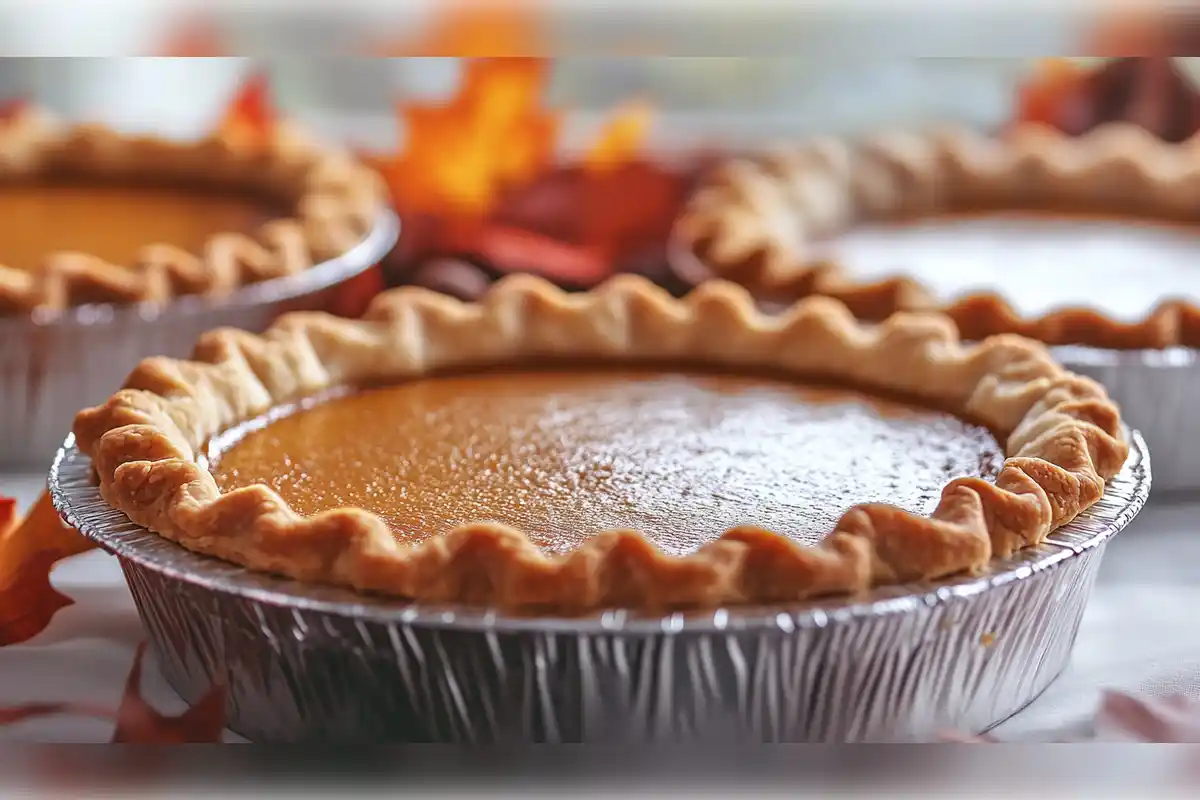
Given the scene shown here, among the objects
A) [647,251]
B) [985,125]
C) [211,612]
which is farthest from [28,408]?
[985,125]

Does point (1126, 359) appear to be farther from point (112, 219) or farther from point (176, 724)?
point (112, 219)

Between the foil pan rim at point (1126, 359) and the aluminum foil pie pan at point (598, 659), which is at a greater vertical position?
the foil pan rim at point (1126, 359)

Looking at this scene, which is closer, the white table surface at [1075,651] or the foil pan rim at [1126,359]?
the white table surface at [1075,651]

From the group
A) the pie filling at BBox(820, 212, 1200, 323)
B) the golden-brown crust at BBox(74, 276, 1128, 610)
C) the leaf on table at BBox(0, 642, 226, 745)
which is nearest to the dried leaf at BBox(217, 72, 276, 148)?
the pie filling at BBox(820, 212, 1200, 323)

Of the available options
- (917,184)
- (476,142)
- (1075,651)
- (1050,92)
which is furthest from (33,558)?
(1050,92)

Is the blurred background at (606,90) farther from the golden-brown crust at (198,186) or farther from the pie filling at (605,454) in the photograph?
the pie filling at (605,454)

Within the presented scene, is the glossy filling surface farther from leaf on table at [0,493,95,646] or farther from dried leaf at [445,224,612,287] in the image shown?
leaf on table at [0,493,95,646]

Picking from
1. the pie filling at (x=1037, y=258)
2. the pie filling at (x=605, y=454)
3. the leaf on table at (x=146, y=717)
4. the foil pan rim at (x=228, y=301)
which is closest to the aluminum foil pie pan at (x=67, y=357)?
the foil pan rim at (x=228, y=301)
